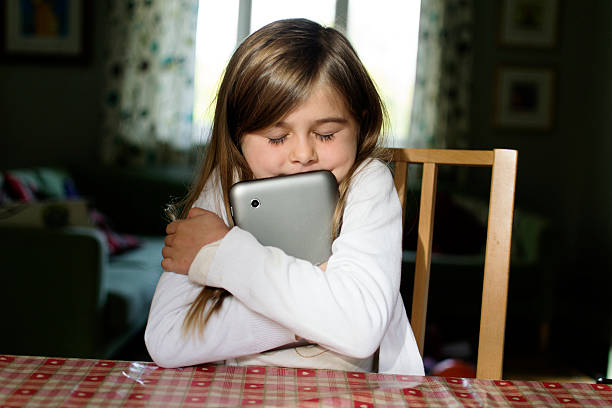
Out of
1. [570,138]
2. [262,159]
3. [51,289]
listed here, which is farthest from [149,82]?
[262,159]

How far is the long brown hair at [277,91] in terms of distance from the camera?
744 mm

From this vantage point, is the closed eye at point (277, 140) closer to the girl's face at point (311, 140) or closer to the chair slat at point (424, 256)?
the girl's face at point (311, 140)

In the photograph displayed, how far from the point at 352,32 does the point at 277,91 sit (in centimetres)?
320

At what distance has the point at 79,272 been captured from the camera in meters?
1.92

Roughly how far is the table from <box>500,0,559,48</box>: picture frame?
3.76 m

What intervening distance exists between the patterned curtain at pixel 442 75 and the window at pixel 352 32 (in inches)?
3.0

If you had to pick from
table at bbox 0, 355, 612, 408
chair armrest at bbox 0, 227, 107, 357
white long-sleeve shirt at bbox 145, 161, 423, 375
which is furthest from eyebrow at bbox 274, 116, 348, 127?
chair armrest at bbox 0, 227, 107, 357

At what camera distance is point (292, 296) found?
2.11 ft

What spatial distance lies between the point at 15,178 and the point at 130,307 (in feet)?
2.74

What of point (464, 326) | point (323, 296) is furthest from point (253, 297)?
point (464, 326)

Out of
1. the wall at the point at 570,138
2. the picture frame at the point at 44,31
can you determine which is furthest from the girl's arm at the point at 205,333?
the picture frame at the point at 44,31

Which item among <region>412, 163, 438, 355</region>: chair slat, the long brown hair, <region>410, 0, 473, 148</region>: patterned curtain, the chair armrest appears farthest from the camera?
<region>410, 0, 473, 148</region>: patterned curtain

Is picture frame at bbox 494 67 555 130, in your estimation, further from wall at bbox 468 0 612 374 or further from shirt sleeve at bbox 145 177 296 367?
shirt sleeve at bbox 145 177 296 367

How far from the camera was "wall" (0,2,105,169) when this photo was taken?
380cm
